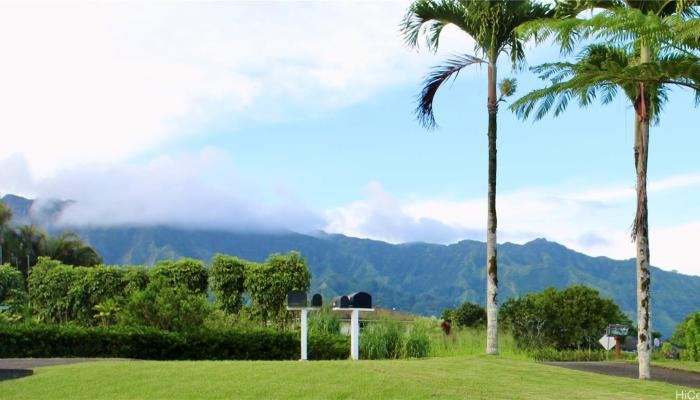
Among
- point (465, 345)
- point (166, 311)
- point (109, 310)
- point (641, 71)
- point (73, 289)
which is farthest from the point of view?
point (73, 289)

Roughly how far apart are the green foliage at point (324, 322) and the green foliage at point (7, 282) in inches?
558

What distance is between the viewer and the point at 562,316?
1033 inches

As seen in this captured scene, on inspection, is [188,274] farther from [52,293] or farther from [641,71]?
[641,71]

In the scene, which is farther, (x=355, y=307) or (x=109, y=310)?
(x=109, y=310)

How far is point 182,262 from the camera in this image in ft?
80.7

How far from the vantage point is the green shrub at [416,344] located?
723 inches

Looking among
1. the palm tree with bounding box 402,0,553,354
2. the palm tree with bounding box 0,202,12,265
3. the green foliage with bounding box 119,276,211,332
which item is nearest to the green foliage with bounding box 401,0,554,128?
the palm tree with bounding box 402,0,553,354

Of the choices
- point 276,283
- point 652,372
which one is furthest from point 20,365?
point 652,372

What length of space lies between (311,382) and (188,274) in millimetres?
13405

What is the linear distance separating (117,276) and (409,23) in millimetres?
12872

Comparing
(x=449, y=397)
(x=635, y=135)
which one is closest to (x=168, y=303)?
(x=449, y=397)

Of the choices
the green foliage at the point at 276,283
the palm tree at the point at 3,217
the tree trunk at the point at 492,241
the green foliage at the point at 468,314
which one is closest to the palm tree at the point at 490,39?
the tree trunk at the point at 492,241

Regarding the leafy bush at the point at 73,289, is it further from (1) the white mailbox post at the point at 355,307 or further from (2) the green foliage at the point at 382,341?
(1) the white mailbox post at the point at 355,307

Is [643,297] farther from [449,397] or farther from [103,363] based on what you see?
[103,363]
